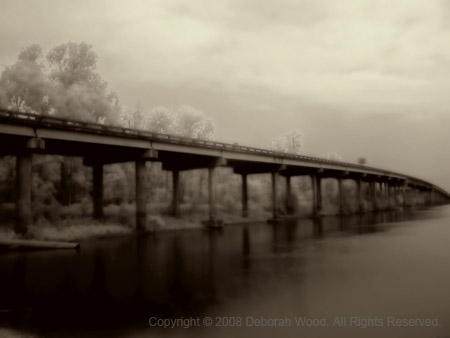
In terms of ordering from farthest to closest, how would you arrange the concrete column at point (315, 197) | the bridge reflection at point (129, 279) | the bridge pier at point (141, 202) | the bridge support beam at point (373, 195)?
the bridge support beam at point (373, 195)
the concrete column at point (315, 197)
the bridge pier at point (141, 202)
the bridge reflection at point (129, 279)

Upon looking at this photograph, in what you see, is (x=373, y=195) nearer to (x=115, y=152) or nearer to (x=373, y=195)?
(x=373, y=195)

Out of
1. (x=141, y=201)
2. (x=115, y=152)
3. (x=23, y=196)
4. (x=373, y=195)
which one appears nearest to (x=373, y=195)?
(x=373, y=195)

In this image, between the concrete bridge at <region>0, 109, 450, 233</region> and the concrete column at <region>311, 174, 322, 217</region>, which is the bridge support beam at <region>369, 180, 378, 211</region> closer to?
the concrete column at <region>311, 174, 322, 217</region>

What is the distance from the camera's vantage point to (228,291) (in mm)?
14125

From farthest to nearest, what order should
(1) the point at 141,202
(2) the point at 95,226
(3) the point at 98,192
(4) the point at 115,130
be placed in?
1. (3) the point at 98,192
2. (4) the point at 115,130
3. (1) the point at 141,202
4. (2) the point at 95,226

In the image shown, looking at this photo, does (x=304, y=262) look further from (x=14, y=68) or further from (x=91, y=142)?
(x=14, y=68)

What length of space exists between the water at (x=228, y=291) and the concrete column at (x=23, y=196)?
4.42m

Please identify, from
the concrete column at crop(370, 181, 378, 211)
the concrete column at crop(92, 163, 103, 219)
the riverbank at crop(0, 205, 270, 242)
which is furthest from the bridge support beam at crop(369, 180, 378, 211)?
the concrete column at crop(92, 163, 103, 219)

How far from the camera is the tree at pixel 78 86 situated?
1987 inches

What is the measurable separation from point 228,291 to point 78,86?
1725 inches

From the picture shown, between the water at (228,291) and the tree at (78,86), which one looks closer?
the water at (228,291)

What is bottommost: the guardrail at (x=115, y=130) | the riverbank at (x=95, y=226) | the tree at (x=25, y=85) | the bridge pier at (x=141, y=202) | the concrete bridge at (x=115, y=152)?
the riverbank at (x=95, y=226)

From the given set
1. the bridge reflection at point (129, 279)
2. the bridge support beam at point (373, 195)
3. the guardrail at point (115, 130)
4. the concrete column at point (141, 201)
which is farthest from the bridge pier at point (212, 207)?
the bridge support beam at point (373, 195)

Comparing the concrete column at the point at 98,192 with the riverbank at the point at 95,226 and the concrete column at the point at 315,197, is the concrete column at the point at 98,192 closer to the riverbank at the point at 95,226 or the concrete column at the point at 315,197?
the riverbank at the point at 95,226
